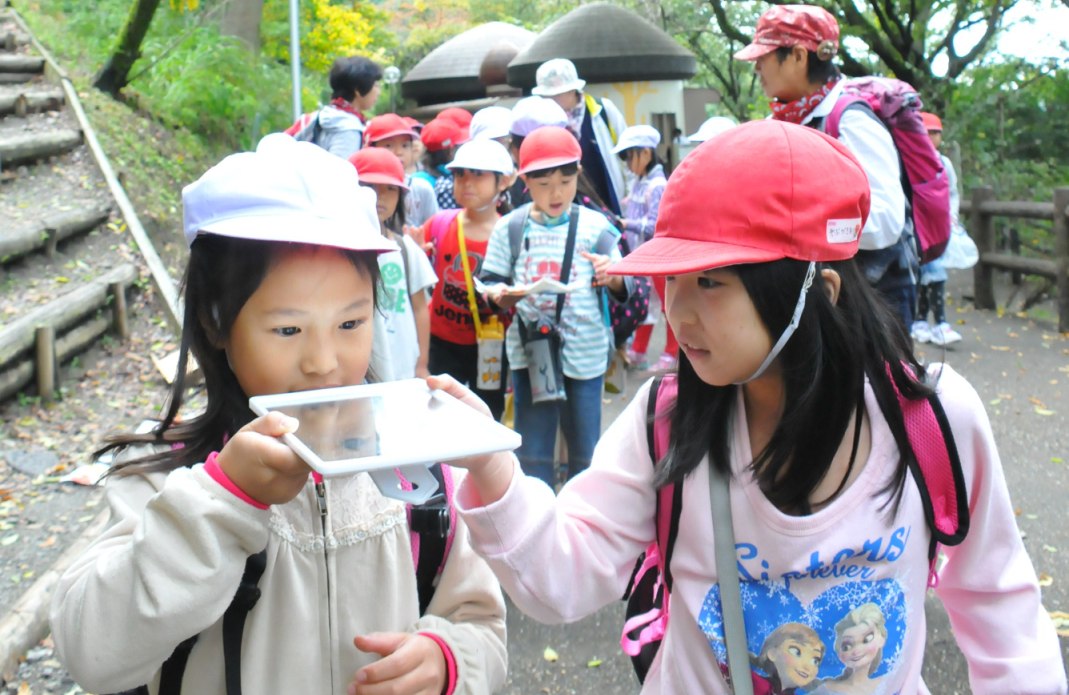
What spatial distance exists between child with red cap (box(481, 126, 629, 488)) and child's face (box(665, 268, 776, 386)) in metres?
2.91

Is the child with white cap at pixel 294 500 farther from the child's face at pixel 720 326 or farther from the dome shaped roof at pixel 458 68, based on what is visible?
the dome shaped roof at pixel 458 68

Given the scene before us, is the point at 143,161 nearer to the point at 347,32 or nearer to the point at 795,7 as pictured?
the point at 347,32

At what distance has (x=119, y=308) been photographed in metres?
7.46

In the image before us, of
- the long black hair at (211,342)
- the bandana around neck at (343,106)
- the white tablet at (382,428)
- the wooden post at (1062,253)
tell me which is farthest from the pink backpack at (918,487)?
the wooden post at (1062,253)

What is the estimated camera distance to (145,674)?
5.14 ft

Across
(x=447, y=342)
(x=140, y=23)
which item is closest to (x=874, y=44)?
(x=140, y=23)

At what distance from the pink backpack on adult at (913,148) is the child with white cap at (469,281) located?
75.8 inches

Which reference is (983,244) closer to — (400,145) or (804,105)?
(400,145)

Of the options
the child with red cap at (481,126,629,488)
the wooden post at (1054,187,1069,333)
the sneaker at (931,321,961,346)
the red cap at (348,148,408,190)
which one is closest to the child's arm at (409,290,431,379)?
the child with red cap at (481,126,629,488)

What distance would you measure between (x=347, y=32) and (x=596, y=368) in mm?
12541

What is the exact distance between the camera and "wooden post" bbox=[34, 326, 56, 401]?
20.6 feet

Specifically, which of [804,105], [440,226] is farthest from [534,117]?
[804,105]

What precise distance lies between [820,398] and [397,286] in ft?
10.2

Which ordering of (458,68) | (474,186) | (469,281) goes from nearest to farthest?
(469,281) → (474,186) → (458,68)
